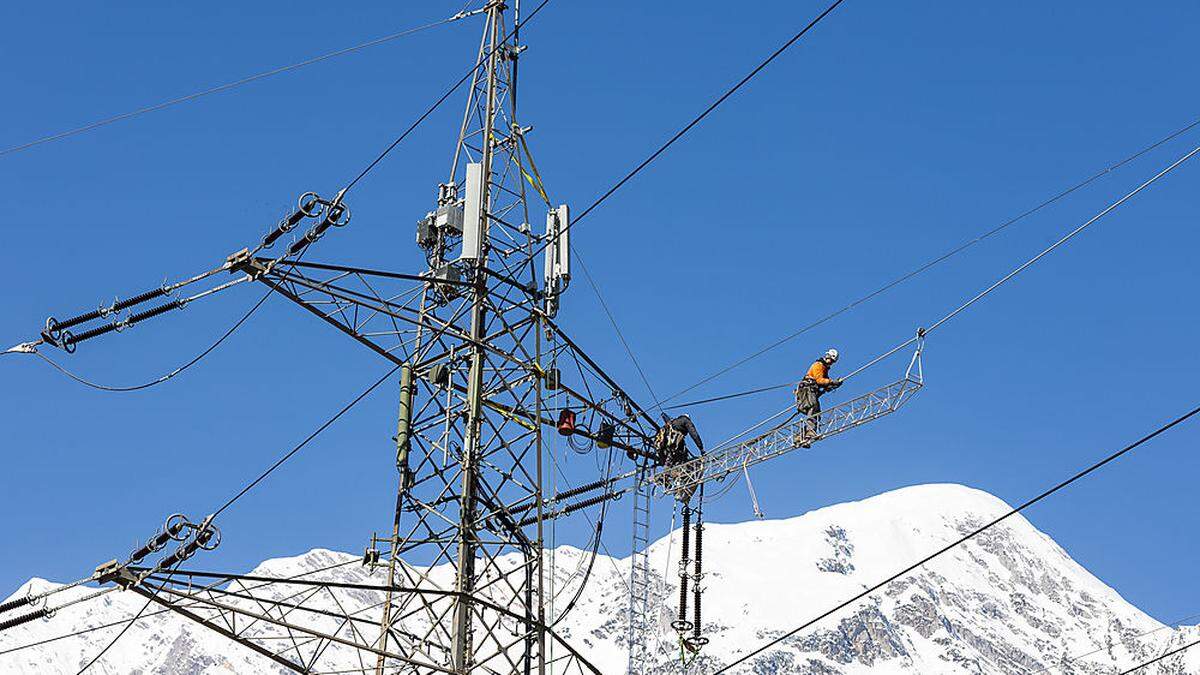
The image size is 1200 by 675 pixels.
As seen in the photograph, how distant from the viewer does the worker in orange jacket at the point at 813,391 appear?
38.5 meters

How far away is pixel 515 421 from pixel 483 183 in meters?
5.46

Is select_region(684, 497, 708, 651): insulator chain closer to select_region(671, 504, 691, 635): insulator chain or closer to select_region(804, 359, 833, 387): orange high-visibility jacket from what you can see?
select_region(671, 504, 691, 635): insulator chain

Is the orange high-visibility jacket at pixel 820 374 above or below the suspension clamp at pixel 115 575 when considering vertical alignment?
above

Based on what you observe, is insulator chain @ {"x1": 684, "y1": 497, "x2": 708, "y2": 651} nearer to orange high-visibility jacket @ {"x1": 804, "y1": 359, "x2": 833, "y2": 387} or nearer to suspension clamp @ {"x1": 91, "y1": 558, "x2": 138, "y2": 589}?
orange high-visibility jacket @ {"x1": 804, "y1": 359, "x2": 833, "y2": 387}

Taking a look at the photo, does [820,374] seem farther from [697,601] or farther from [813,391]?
[697,601]

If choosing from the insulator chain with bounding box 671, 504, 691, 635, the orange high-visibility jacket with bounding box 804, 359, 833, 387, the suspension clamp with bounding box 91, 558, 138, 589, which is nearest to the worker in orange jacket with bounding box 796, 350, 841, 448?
the orange high-visibility jacket with bounding box 804, 359, 833, 387

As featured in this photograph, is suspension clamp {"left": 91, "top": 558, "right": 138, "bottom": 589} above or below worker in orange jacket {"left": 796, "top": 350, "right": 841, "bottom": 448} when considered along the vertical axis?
below

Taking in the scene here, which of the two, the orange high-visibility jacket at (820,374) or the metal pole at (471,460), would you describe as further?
the orange high-visibility jacket at (820,374)

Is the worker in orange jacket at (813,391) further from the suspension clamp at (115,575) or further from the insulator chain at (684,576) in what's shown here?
the suspension clamp at (115,575)

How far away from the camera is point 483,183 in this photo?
122 feet

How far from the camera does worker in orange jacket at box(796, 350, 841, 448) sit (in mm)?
38531

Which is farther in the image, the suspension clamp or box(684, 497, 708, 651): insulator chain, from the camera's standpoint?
box(684, 497, 708, 651): insulator chain

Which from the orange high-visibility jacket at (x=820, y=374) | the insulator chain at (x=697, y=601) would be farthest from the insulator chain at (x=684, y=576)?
the orange high-visibility jacket at (x=820, y=374)

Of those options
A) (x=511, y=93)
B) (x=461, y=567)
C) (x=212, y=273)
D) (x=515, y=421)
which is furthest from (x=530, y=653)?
(x=511, y=93)
